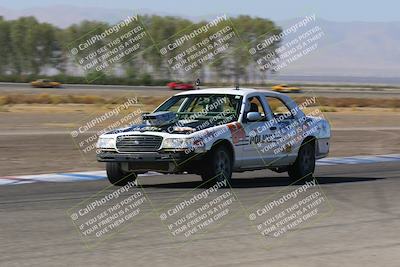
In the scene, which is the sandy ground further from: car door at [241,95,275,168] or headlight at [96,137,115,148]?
car door at [241,95,275,168]

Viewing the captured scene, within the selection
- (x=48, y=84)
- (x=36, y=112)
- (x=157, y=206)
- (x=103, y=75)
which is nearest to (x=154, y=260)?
(x=157, y=206)

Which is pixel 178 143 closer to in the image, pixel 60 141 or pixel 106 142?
pixel 106 142

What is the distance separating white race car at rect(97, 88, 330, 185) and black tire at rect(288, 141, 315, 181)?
0.02 meters

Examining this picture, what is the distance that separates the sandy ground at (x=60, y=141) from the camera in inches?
713

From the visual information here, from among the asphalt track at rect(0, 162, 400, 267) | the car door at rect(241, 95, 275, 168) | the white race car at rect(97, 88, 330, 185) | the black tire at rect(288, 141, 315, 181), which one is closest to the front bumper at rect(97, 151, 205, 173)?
the white race car at rect(97, 88, 330, 185)

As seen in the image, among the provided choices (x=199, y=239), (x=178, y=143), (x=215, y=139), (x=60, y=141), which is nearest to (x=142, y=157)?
(x=178, y=143)

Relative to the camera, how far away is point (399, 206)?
1142 cm

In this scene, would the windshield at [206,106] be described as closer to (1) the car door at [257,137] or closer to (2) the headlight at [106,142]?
(1) the car door at [257,137]

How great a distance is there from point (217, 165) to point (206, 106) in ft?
4.32

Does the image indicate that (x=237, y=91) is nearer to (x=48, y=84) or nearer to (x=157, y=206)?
(x=157, y=206)

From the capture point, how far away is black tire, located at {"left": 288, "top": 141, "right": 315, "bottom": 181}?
14586 mm

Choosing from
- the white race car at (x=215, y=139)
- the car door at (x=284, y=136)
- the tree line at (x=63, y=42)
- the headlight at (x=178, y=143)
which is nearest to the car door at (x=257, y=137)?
the white race car at (x=215, y=139)

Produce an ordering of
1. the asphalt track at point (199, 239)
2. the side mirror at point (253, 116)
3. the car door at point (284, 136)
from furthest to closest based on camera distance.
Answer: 1. the car door at point (284, 136)
2. the side mirror at point (253, 116)
3. the asphalt track at point (199, 239)

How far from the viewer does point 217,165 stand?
1265 cm
